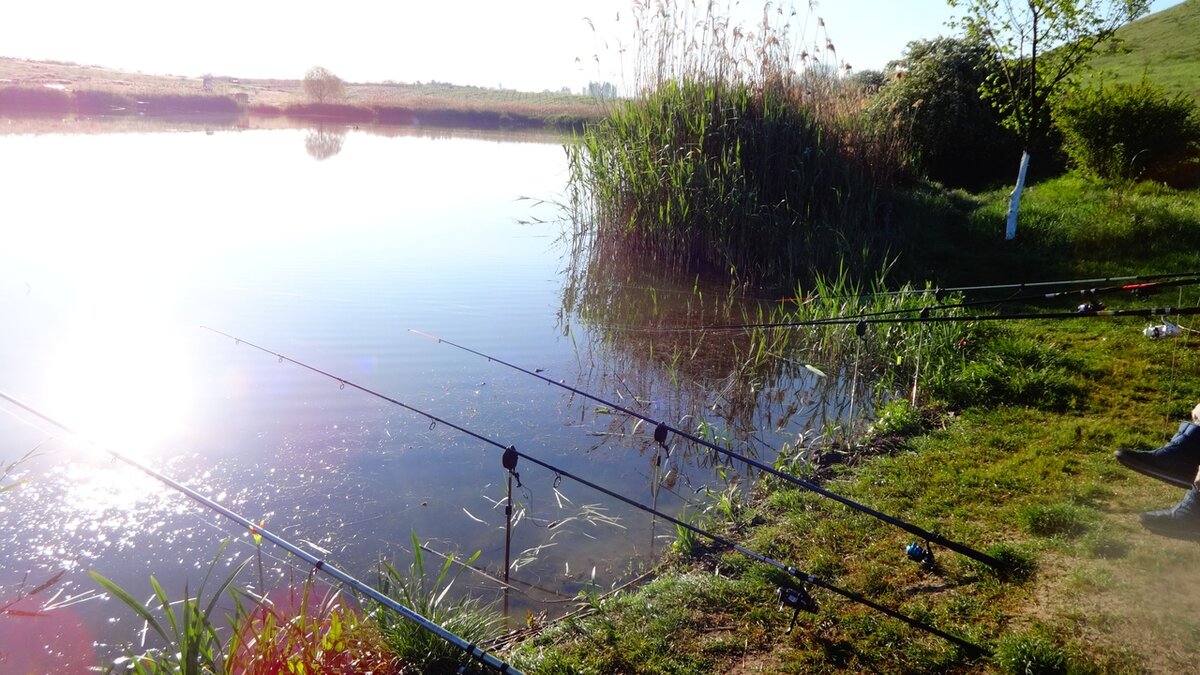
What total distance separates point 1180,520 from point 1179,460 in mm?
493

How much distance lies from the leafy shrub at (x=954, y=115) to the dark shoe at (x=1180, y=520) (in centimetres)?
930

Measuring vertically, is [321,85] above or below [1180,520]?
above

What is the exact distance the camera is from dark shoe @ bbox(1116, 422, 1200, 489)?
366 cm

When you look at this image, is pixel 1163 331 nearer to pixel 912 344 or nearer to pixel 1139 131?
pixel 912 344

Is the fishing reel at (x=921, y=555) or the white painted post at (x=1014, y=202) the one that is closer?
the fishing reel at (x=921, y=555)

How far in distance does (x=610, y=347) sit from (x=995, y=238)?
4914mm

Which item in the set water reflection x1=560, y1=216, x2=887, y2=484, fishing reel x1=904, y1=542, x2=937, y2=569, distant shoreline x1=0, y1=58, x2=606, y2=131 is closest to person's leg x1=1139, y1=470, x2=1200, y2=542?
fishing reel x1=904, y1=542, x2=937, y2=569

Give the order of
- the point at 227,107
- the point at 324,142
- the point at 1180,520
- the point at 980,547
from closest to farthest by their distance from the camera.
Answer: the point at 1180,520
the point at 980,547
the point at 324,142
the point at 227,107

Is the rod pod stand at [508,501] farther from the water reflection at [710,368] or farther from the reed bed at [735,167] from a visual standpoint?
the reed bed at [735,167]

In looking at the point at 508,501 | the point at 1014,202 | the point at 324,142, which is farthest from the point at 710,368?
the point at 324,142

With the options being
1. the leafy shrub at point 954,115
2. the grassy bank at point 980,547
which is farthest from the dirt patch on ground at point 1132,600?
the leafy shrub at point 954,115

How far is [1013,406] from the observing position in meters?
5.09

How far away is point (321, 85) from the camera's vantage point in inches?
1575

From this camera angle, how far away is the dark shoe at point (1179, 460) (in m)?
3.66
